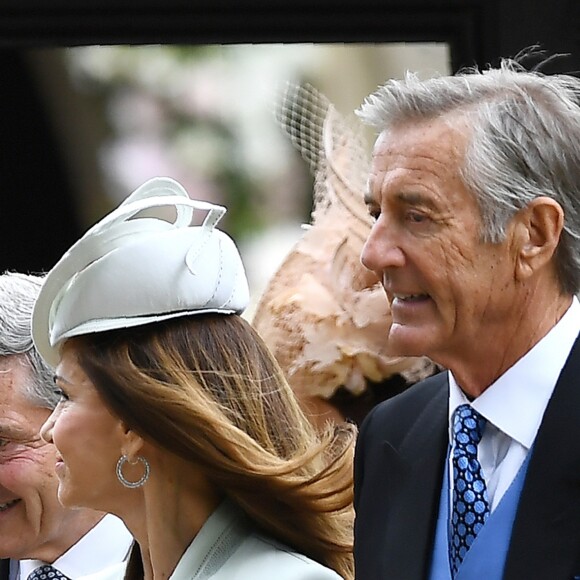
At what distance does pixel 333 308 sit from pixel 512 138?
2.65 feet

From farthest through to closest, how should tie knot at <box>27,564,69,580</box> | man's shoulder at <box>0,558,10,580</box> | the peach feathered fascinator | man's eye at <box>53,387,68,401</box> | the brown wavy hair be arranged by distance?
man's shoulder at <box>0,558,10,580</box> < tie knot at <box>27,564,69,580</box> < the peach feathered fascinator < man's eye at <box>53,387,68,401</box> < the brown wavy hair

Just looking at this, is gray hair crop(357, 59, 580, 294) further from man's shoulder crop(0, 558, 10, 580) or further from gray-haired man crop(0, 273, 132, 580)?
man's shoulder crop(0, 558, 10, 580)

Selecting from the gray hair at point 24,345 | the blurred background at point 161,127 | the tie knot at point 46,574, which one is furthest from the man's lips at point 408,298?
the blurred background at point 161,127

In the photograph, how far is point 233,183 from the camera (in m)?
4.40

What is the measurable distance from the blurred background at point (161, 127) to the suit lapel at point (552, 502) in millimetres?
2006

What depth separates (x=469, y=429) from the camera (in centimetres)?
249

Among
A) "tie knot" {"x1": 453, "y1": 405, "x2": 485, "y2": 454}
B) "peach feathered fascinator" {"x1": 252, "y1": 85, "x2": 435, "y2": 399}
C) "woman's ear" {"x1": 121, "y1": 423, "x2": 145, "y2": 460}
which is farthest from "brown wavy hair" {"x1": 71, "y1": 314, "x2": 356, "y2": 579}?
"peach feathered fascinator" {"x1": 252, "y1": 85, "x2": 435, "y2": 399}

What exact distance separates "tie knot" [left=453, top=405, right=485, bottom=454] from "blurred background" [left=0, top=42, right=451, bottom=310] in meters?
1.88

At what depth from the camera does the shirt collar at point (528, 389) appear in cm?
243

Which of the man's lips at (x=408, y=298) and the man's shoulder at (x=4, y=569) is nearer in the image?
the man's lips at (x=408, y=298)

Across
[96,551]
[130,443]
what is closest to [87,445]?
[130,443]

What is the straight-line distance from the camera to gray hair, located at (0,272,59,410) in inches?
126

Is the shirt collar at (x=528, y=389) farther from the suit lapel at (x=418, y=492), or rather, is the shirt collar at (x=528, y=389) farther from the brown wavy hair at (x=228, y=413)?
the brown wavy hair at (x=228, y=413)

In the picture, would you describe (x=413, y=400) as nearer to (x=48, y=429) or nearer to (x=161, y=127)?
(x=48, y=429)
